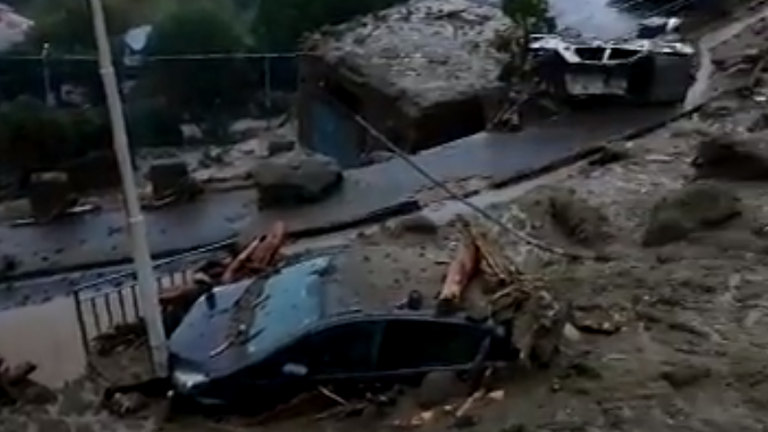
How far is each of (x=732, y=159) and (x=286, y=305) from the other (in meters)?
6.06

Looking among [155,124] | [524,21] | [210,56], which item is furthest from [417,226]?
[210,56]

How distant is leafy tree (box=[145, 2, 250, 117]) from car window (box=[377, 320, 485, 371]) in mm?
11833

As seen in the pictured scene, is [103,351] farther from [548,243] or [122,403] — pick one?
[548,243]

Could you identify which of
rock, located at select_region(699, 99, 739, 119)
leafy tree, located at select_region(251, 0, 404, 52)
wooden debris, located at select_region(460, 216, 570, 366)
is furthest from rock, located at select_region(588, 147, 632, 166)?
leafy tree, located at select_region(251, 0, 404, 52)

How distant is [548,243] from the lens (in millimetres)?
11367

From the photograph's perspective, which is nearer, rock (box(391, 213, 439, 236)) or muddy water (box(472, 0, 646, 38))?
rock (box(391, 213, 439, 236))

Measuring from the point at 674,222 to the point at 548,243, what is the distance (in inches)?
45.7

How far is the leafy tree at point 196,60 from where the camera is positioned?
19.8 m

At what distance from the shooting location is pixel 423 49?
65.2 feet

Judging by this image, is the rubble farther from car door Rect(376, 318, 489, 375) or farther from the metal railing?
car door Rect(376, 318, 489, 375)

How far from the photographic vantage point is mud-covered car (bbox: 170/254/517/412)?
8.19m

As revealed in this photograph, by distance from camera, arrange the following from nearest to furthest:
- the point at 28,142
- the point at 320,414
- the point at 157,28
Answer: the point at 320,414, the point at 28,142, the point at 157,28

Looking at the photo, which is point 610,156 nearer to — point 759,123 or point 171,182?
point 759,123

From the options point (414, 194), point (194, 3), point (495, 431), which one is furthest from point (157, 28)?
point (495, 431)
